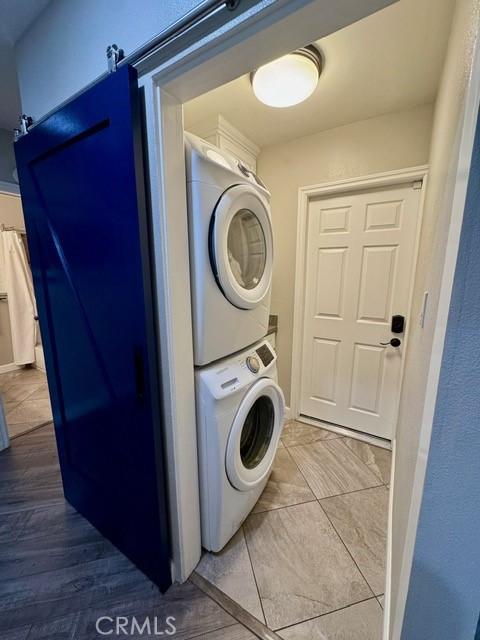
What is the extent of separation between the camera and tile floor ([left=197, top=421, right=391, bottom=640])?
107 cm

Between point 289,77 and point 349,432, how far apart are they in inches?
97.0

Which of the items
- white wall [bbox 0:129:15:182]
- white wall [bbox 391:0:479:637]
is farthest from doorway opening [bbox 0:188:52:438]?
white wall [bbox 391:0:479:637]

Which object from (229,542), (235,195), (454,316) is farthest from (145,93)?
(229,542)

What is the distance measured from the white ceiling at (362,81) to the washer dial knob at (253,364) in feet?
4.94

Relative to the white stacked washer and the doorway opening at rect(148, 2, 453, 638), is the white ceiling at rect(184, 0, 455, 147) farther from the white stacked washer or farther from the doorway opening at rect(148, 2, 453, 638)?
the white stacked washer

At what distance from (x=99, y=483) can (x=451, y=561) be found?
1411 millimetres

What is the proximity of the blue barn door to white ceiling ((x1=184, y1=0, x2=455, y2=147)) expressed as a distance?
1.01 meters

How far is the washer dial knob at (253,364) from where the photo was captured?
1.30 metres

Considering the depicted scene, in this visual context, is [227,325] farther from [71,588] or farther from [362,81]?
[362,81]

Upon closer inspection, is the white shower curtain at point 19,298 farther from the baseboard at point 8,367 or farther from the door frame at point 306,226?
the door frame at point 306,226

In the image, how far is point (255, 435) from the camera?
5.15ft

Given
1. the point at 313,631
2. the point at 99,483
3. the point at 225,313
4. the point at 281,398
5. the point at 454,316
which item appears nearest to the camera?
the point at 454,316

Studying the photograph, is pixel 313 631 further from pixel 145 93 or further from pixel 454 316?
pixel 145 93

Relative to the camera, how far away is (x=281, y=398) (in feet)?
4.94
